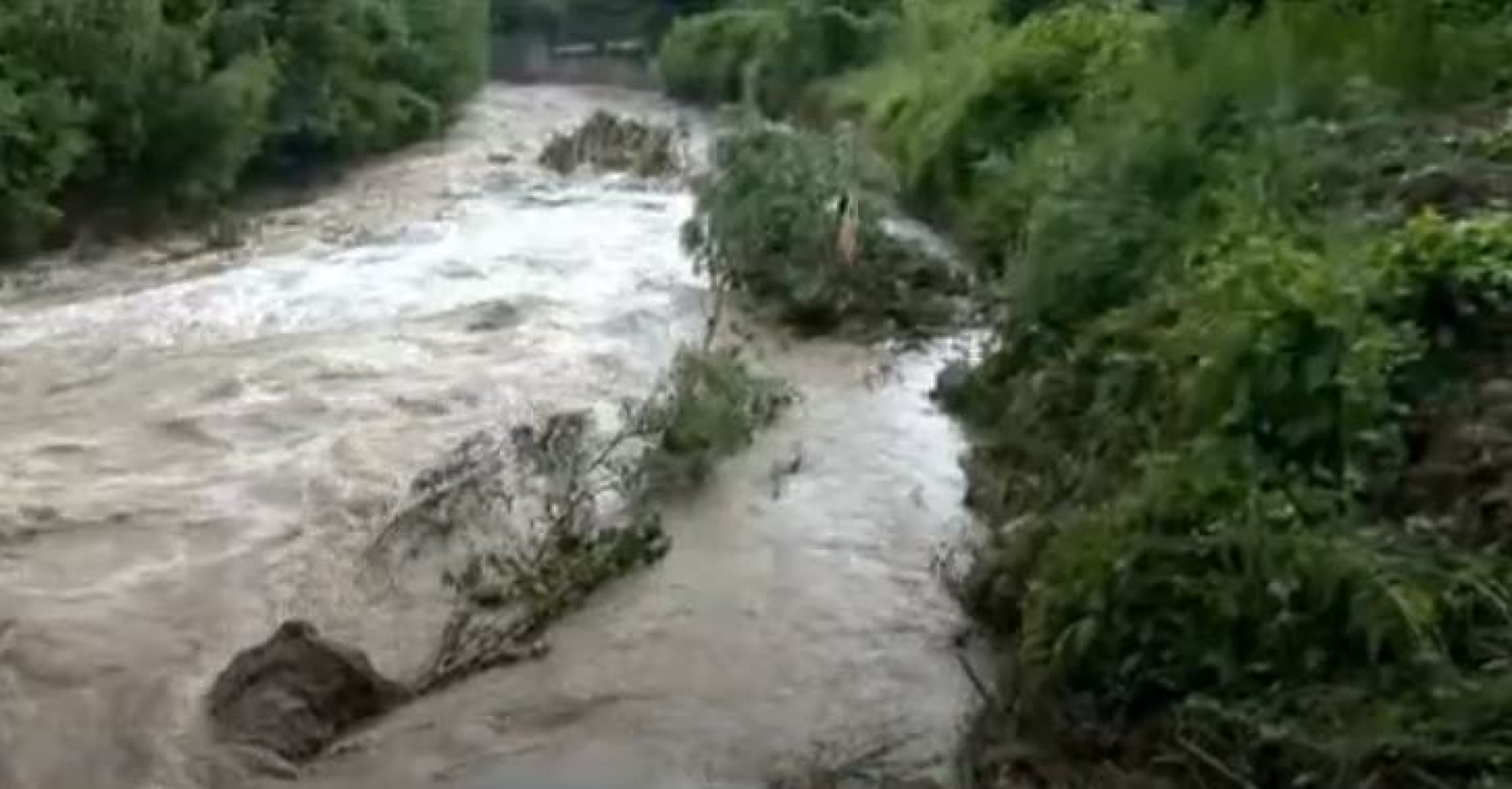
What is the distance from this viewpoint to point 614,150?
28.5 metres

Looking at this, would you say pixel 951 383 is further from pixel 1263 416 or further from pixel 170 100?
pixel 170 100

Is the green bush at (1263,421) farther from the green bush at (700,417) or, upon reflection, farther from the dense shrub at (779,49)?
the dense shrub at (779,49)

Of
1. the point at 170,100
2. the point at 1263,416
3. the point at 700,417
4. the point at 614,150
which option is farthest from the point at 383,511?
the point at 614,150

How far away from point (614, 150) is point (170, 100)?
271 inches

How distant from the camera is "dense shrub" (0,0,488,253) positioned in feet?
67.7

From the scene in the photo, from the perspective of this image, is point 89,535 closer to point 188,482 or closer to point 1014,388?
point 188,482

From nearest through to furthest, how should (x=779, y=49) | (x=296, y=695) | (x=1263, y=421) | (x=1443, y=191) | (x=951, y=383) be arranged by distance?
(x=1263, y=421)
(x=296, y=695)
(x=1443, y=191)
(x=951, y=383)
(x=779, y=49)

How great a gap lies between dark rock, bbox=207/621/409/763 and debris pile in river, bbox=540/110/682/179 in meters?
18.8

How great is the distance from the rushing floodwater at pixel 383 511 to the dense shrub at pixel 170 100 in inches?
108

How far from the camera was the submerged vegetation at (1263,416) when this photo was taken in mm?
6398

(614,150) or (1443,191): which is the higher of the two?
(1443,191)

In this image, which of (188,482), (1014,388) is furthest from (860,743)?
(188,482)

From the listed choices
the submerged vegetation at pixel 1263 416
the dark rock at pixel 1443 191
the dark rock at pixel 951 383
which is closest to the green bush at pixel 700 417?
the dark rock at pixel 951 383

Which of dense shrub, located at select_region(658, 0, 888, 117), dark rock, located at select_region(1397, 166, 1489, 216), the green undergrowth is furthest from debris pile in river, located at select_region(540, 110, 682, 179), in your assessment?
dark rock, located at select_region(1397, 166, 1489, 216)
